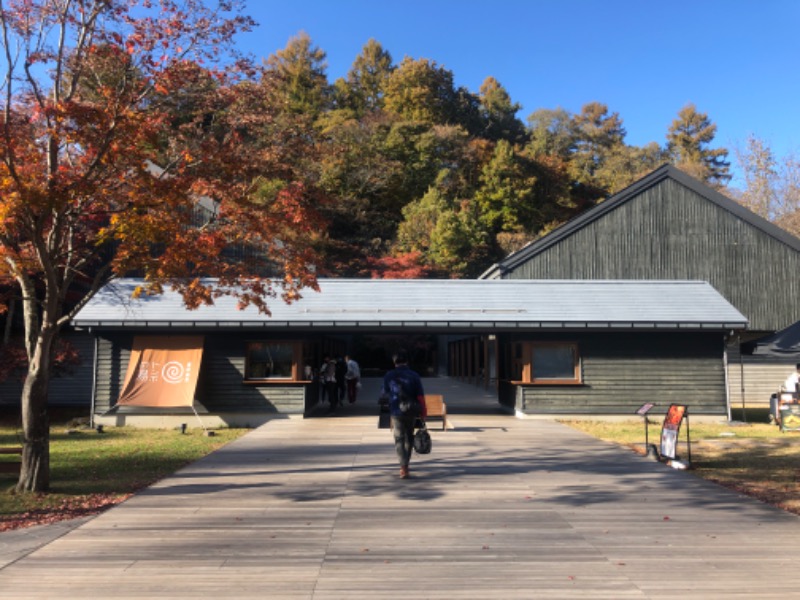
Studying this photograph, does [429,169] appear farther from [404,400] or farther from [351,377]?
[404,400]

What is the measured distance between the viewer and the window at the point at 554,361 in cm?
1758

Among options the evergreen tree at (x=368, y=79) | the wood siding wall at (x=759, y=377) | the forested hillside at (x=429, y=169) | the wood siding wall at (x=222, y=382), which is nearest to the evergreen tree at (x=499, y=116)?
the forested hillside at (x=429, y=169)

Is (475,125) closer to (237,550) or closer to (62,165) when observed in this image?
(62,165)

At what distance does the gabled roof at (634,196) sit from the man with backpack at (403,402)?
54.0 ft

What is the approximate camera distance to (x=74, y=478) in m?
9.37

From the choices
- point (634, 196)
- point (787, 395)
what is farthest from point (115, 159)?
point (634, 196)

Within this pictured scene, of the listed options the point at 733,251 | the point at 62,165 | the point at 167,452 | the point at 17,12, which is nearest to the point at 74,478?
the point at 167,452

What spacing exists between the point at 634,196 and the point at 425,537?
71.5 ft

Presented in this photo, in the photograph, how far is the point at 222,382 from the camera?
1706 cm

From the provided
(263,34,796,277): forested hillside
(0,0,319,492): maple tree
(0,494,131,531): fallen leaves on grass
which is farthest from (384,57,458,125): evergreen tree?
(0,494,131,531): fallen leaves on grass

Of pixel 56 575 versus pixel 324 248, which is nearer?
pixel 56 575

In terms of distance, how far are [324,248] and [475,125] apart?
2221 centimetres

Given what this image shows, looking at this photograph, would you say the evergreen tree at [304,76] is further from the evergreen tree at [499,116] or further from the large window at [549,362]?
the large window at [549,362]

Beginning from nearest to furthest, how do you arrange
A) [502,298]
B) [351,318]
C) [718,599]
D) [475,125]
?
[718,599]
[351,318]
[502,298]
[475,125]
